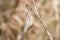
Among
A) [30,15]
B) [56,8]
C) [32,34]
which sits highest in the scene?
[56,8]

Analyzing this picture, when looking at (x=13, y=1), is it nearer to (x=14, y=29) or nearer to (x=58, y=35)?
(x=14, y=29)

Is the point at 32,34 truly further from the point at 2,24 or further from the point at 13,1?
the point at 13,1

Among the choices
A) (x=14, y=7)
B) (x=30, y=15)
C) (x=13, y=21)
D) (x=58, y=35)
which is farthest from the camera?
(x=14, y=7)

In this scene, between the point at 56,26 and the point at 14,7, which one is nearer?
the point at 56,26

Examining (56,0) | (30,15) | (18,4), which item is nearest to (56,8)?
(56,0)

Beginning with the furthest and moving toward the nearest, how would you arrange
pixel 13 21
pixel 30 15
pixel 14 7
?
pixel 14 7 → pixel 13 21 → pixel 30 15

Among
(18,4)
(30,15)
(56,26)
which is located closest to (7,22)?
(18,4)

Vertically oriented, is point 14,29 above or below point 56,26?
above
